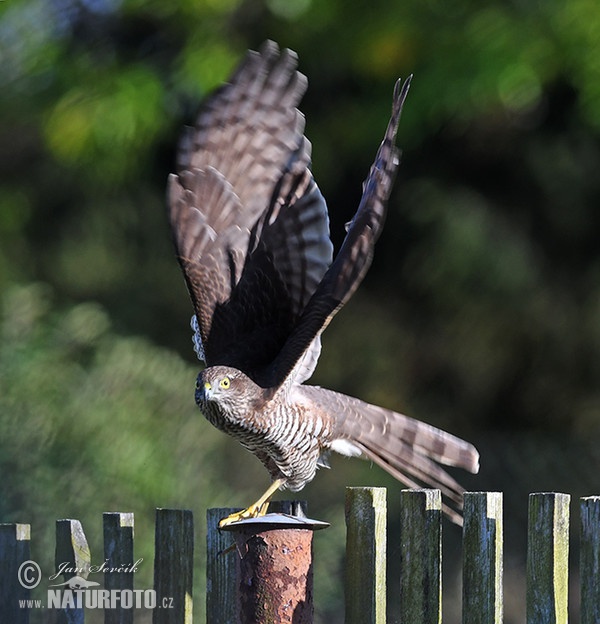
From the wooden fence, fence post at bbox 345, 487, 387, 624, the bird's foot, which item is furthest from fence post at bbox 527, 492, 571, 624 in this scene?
the bird's foot

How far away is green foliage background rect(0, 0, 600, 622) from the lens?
454cm

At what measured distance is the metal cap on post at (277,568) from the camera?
2.31m

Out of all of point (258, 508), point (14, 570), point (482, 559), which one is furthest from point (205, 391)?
point (482, 559)

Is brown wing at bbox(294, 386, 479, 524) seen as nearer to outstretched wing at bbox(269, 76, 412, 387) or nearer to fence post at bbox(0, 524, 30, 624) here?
outstretched wing at bbox(269, 76, 412, 387)

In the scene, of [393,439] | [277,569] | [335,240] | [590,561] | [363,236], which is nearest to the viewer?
[590,561]

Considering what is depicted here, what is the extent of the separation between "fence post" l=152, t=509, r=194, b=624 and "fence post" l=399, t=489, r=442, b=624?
52 centimetres

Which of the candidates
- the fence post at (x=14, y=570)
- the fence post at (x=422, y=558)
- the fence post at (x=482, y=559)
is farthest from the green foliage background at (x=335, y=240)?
the fence post at (x=482, y=559)

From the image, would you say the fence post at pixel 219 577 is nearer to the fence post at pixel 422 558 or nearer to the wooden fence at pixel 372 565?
the wooden fence at pixel 372 565

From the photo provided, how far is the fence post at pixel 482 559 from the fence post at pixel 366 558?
224mm

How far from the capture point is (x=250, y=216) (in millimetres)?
3789

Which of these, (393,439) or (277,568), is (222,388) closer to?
(393,439)

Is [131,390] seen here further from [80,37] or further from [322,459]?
[80,37]

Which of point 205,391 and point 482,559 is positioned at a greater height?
point 205,391

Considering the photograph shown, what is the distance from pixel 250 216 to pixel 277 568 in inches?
66.5
